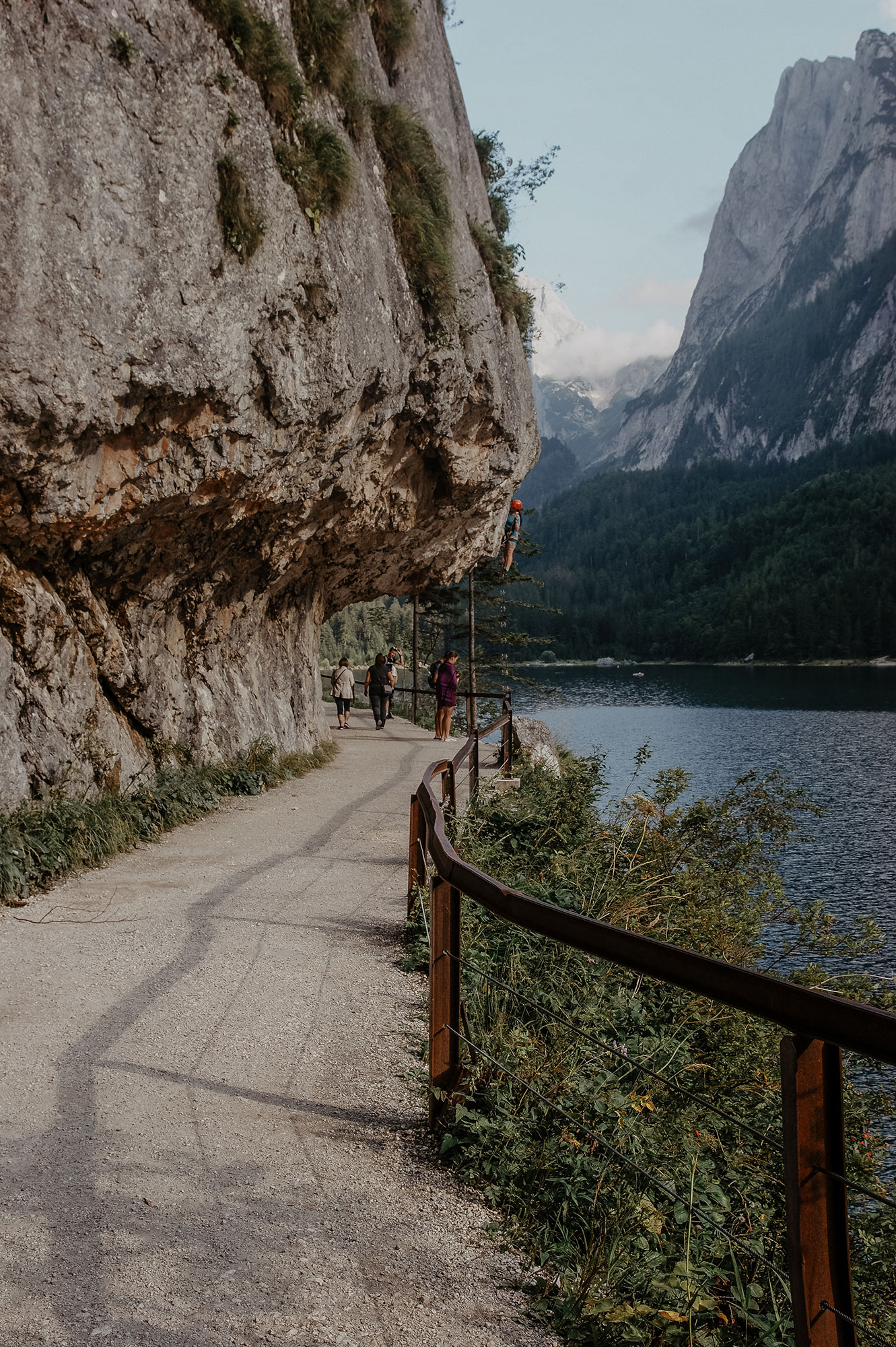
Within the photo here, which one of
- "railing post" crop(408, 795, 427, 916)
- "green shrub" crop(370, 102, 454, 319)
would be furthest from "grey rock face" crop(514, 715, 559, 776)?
"green shrub" crop(370, 102, 454, 319)

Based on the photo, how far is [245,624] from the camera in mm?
15672

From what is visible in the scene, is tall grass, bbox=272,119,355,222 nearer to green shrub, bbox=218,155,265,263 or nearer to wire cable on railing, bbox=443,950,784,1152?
green shrub, bbox=218,155,265,263

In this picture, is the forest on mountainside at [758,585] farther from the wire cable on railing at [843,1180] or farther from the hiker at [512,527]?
the wire cable on railing at [843,1180]

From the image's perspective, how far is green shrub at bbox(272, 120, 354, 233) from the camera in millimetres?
10812

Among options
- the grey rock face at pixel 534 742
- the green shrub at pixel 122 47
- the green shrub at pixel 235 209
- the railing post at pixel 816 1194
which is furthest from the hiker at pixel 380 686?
the railing post at pixel 816 1194

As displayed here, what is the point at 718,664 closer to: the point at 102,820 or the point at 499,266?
the point at 499,266

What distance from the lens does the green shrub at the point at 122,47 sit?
8.66 meters

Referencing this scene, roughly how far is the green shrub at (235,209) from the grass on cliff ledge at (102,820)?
19.1ft

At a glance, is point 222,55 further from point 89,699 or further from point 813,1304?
point 813,1304

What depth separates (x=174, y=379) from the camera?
927 cm

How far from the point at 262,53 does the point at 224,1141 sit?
10.6 meters

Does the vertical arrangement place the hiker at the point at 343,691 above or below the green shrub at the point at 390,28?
below

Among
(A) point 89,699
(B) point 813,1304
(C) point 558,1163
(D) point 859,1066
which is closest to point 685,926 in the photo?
(D) point 859,1066

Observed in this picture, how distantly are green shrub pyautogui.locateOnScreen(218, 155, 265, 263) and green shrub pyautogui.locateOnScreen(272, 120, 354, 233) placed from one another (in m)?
1.08
